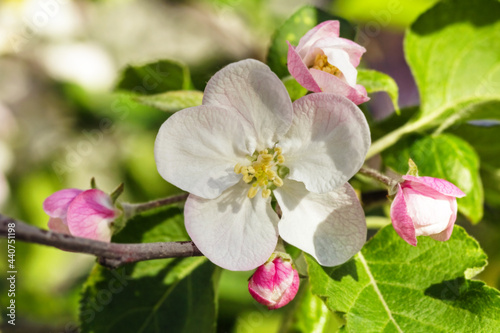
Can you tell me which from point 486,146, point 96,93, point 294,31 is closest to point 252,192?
point 294,31

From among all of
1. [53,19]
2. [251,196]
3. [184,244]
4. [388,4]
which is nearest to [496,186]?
[251,196]

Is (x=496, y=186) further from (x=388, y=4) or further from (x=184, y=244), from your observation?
(x=388, y=4)

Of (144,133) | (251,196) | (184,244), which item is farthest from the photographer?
(144,133)

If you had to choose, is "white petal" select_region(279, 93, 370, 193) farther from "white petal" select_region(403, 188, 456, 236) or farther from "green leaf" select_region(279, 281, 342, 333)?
"green leaf" select_region(279, 281, 342, 333)

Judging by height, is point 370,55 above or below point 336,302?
below

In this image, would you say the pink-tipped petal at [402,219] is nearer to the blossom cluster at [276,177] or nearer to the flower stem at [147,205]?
the blossom cluster at [276,177]

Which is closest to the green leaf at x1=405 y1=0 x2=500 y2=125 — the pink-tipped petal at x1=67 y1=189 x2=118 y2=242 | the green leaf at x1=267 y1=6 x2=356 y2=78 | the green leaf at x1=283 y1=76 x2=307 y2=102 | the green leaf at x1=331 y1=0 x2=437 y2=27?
the green leaf at x1=267 y1=6 x2=356 y2=78
